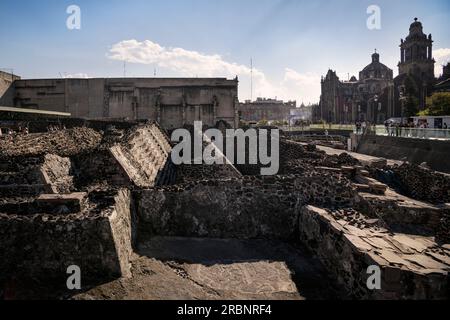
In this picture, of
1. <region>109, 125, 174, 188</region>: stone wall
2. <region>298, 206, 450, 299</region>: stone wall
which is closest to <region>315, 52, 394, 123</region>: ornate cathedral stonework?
<region>109, 125, 174, 188</region>: stone wall

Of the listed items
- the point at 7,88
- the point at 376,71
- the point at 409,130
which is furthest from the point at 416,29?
the point at 7,88

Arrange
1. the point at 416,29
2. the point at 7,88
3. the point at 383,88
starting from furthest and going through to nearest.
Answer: the point at 383,88
the point at 416,29
the point at 7,88

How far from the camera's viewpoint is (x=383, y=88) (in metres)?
65.1

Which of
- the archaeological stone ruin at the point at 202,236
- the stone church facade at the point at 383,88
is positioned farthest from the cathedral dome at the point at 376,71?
the archaeological stone ruin at the point at 202,236

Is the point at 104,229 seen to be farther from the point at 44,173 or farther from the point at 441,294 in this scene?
the point at 441,294

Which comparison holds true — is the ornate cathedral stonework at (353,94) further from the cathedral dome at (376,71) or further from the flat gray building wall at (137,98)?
the flat gray building wall at (137,98)

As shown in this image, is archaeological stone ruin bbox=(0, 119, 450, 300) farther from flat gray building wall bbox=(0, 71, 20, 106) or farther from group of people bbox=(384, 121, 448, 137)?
flat gray building wall bbox=(0, 71, 20, 106)

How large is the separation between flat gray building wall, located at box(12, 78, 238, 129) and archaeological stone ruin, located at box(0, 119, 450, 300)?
25588 millimetres

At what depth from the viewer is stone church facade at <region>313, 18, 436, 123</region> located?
55.1m

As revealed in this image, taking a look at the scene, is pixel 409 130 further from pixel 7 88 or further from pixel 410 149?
pixel 7 88

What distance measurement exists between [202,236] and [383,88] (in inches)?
2686
